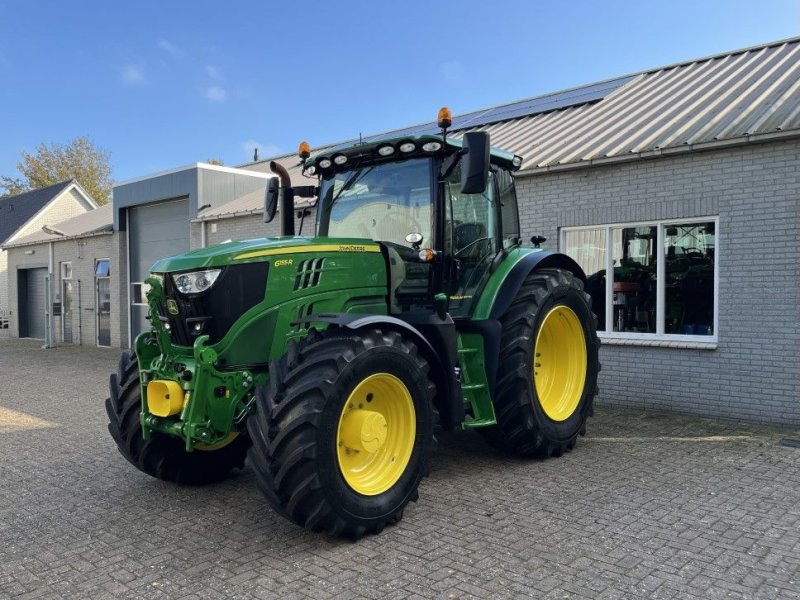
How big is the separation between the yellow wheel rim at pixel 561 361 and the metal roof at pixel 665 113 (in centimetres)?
287

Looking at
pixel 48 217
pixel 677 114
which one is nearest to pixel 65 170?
pixel 48 217

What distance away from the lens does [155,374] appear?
15.3 feet

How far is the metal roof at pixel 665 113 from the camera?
7957mm

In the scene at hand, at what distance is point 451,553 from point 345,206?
3028 mm

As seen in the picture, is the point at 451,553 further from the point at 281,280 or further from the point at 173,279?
the point at 173,279

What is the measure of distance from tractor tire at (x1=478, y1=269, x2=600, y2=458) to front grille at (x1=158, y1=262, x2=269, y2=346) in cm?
219

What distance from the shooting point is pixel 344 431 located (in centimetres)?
435

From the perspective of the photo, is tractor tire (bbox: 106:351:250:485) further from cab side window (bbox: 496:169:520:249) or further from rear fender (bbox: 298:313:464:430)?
cab side window (bbox: 496:169:520:249)

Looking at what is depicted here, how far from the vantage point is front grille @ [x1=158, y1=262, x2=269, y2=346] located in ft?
14.7

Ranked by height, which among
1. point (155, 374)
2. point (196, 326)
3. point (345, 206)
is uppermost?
point (345, 206)

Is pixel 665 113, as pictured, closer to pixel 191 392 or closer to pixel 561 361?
pixel 561 361

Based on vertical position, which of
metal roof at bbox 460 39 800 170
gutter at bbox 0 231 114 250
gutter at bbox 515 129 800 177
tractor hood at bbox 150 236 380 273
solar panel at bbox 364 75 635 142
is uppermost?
solar panel at bbox 364 75 635 142

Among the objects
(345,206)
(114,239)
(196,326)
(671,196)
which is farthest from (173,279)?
(114,239)

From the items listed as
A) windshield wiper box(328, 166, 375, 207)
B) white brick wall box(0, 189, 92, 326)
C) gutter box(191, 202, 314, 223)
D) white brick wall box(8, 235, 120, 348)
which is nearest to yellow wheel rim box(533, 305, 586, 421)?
windshield wiper box(328, 166, 375, 207)
